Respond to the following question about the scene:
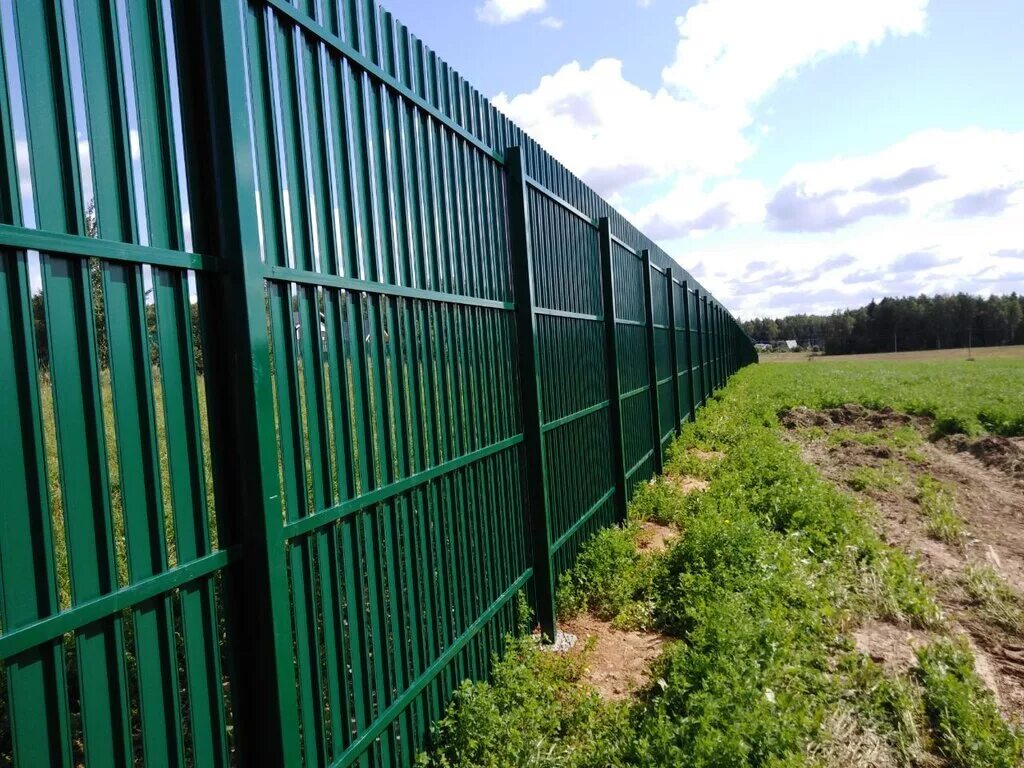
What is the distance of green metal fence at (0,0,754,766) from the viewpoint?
150cm

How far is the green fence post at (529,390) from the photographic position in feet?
14.6

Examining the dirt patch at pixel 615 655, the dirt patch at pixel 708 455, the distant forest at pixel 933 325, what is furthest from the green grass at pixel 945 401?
the distant forest at pixel 933 325

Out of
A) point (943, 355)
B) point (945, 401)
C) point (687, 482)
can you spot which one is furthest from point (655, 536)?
point (943, 355)

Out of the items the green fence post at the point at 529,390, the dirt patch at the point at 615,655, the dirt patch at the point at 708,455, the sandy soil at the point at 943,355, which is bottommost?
the sandy soil at the point at 943,355

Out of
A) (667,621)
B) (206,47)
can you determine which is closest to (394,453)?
(206,47)

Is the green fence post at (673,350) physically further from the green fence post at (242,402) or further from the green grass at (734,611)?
the green fence post at (242,402)

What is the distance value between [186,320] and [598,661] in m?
3.45

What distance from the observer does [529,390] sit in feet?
14.7

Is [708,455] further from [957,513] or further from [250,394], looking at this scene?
[250,394]

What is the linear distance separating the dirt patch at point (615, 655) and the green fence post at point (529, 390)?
0.32m

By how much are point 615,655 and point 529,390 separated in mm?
1775

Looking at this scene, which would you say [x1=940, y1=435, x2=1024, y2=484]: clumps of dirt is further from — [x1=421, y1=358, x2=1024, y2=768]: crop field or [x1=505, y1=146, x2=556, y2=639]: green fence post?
[x1=505, y1=146, x2=556, y2=639]: green fence post

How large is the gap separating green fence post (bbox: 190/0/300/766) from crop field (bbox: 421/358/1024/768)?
1.33m

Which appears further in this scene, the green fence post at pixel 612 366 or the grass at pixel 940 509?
the green fence post at pixel 612 366
